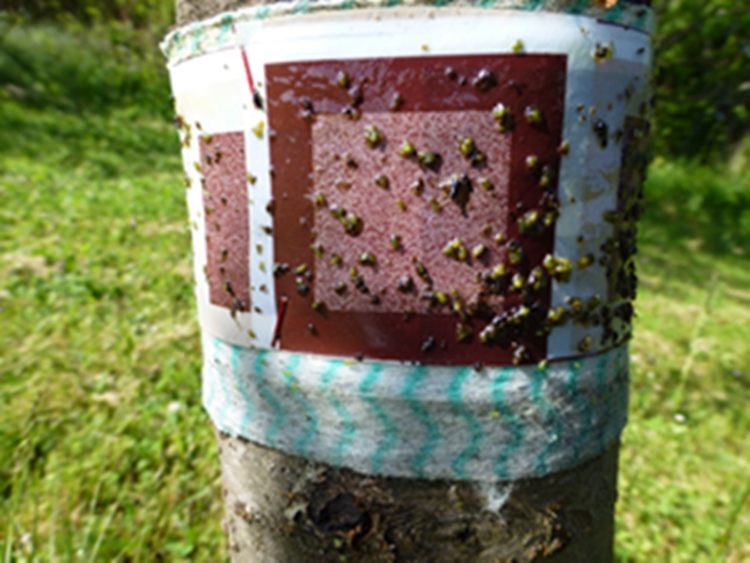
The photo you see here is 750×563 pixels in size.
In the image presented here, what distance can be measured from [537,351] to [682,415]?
8.65 ft

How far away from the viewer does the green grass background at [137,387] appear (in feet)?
5.67

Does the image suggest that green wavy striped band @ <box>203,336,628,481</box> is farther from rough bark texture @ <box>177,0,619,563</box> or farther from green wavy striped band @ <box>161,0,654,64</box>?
green wavy striped band @ <box>161,0,654,64</box>

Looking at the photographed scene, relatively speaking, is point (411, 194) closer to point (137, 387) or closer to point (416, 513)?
point (416, 513)

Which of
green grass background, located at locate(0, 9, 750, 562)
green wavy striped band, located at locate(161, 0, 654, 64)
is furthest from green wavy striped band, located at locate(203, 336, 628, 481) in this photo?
green grass background, located at locate(0, 9, 750, 562)

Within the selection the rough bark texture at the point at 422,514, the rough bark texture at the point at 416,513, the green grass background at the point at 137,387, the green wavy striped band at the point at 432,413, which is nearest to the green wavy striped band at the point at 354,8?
the rough bark texture at the point at 416,513

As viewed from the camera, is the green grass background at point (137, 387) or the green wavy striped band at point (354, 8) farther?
the green grass background at point (137, 387)

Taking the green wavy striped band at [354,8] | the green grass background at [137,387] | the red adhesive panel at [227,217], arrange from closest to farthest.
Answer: the green wavy striped band at [354,8]
the red adhesive panel at [227,217]
the green grass background at [137,387]

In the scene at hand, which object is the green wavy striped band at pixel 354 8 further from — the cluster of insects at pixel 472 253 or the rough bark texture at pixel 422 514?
the rough bark texture at pixel 422 514

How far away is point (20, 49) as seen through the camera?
7.39 meters

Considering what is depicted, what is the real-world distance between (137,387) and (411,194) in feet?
6.59

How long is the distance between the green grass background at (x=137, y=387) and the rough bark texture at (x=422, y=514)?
87 cm

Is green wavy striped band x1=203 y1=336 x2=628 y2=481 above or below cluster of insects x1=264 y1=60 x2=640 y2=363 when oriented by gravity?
below

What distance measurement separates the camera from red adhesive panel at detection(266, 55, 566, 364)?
25.3 inches

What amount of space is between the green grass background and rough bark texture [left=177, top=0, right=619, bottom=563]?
2.85 ft
